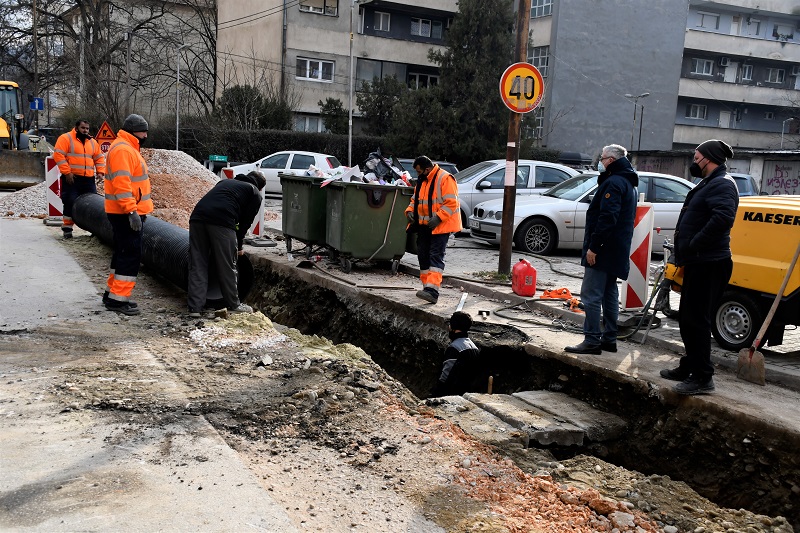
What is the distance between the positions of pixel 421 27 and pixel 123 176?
3499cm

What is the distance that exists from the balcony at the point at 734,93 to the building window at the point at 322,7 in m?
21.4

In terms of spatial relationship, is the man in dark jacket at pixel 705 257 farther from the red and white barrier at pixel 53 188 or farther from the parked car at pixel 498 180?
the red and white barrier at pixel 53 188

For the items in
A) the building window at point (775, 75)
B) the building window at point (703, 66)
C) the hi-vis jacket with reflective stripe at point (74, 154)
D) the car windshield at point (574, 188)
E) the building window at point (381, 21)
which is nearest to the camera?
the hi-vis jacket with reflective stripe at point (74, 154)

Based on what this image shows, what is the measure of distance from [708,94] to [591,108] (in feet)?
39.4

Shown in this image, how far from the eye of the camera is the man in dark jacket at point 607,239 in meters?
6.49

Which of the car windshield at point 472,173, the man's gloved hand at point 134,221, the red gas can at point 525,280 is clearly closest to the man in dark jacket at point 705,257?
the red gas can at point 525,280

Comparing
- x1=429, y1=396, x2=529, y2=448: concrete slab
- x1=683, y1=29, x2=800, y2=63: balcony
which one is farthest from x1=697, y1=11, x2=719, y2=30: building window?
x1=429, y1=396, x2=529, y2=448: concrete slab

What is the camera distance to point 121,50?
42844 mm

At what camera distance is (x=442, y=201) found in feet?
29.2

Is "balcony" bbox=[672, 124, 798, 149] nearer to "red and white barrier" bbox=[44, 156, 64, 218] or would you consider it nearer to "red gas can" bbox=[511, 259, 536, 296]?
"red and white barrier" bbox=[44, 156, 64, 218]

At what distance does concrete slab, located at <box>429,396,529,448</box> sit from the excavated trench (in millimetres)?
389

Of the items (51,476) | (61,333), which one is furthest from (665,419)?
(61,333)

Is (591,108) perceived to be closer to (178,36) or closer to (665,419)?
(178,36)

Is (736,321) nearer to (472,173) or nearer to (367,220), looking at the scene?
(367,220)
